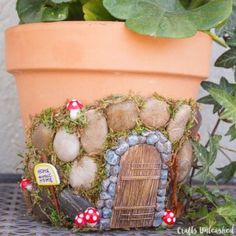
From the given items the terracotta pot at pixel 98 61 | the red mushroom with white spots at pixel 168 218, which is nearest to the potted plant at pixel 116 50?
the terracotta pot at pixel 98 61

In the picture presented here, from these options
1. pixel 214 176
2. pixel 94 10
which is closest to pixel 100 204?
pixel 214 176

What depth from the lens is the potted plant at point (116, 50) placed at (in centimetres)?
85

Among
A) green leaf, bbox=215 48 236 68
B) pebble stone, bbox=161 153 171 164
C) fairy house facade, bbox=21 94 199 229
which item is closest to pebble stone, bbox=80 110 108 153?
fairy house facade, bbox=21 94 199 229

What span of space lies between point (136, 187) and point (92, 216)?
3.4 inches

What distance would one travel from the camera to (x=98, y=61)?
856 mm

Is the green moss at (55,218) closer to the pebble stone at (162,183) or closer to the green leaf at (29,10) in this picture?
the pebble stone at (162,183)

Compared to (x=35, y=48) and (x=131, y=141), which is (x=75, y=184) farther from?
(x=35, y=48)

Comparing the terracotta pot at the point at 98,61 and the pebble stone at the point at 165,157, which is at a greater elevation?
the terracotta pot at the point at 98,61

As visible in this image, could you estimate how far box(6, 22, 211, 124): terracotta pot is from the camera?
856mm

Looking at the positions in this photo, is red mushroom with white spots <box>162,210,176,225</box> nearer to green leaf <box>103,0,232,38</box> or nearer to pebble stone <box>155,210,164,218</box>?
pebble stone <box>155,210,164,218</box>

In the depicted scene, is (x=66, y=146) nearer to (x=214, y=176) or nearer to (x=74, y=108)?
(x=74, y=108)

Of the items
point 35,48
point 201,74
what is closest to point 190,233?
point 201,74

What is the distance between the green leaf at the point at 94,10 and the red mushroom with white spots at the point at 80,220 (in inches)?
13.3

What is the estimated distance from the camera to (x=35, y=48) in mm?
895
